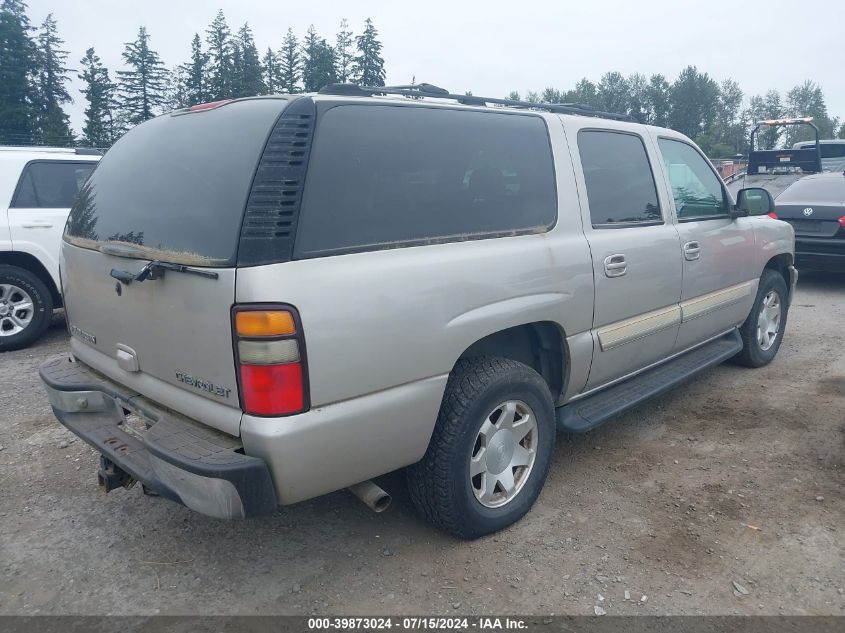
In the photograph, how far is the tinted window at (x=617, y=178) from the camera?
11.2 ft

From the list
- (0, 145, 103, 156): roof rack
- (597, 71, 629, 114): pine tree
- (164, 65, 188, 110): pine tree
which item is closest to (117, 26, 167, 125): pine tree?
(164, 65, 188, 110): pine tree

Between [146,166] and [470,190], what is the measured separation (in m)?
1.41

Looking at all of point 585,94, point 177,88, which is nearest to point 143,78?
point 177,88

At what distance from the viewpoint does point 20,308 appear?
19.7 ft

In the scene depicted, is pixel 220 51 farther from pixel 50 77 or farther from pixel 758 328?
pixel 758 328

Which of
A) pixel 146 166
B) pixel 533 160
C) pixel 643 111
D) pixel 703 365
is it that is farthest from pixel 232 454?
pixel 643 111

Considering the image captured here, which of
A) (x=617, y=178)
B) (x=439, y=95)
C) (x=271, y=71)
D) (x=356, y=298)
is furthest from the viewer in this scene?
(x=271, y=71)

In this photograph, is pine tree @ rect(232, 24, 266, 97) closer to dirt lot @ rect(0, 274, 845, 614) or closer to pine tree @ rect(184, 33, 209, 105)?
pine tree @ rect(184, 33, 209, 105)

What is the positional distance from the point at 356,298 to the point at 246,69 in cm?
4479

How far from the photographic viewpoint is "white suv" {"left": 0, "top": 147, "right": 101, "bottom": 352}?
5.95 meters

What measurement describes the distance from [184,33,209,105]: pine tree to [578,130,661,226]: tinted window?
40.1m

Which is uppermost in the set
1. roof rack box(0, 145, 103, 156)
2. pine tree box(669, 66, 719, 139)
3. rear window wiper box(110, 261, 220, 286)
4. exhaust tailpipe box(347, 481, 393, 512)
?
pine tree box(669, 66, 719, 139)

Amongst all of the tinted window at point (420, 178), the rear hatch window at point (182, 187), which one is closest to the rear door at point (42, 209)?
the rear hatch window at point (182, 187)

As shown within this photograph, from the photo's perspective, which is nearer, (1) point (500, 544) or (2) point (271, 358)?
(2) point (271, 358)
